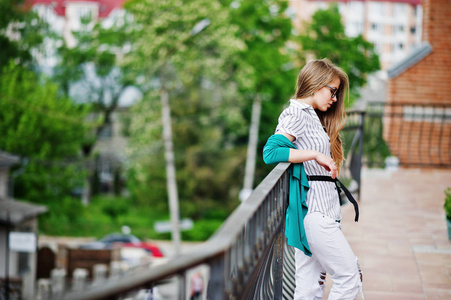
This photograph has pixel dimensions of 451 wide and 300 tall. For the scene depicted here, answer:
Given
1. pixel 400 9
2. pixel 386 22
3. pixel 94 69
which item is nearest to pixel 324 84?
pixel 94 69

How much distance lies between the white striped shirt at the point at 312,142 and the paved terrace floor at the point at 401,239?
1580mm

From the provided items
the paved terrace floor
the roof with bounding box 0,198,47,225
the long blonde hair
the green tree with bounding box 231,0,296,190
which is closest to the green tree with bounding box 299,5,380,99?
the green tree with bounding box 231,0,296,190

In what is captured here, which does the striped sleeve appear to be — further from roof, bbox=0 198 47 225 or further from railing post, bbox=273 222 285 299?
roof, bbox=0 198 47 225

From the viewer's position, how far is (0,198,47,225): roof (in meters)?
20.2

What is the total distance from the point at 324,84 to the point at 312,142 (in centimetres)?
33

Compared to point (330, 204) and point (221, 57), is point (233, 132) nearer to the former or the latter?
point (221, 57)

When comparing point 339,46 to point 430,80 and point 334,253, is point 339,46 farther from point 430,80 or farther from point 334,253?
point 334,253

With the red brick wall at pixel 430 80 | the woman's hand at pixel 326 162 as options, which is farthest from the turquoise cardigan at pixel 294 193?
the red brick wall at pixel 430 80

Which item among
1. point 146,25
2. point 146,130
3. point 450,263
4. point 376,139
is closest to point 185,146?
point 146,130

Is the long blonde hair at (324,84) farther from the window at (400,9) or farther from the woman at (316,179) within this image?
the window at (400,9)

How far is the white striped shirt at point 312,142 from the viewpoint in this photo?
3.28 metres

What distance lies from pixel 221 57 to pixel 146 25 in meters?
4.29

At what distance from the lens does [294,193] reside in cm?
326

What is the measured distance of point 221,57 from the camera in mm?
32438
